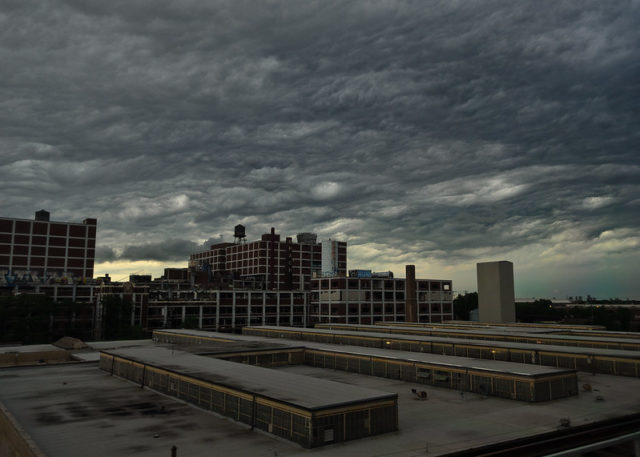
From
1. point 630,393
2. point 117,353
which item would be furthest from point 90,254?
point 630,393

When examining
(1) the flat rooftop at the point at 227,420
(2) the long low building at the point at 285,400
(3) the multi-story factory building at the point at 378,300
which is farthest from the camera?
(3) the multi-story factory building at the point at 378,300

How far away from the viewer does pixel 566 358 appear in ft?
198

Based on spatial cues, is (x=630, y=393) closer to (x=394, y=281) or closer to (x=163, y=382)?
(x=163, y=382)

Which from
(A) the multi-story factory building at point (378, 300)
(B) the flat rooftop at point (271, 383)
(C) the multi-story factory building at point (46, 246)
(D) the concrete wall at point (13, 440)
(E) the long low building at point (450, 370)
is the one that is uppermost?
(C) the multi-story factory building at point (46, 246)

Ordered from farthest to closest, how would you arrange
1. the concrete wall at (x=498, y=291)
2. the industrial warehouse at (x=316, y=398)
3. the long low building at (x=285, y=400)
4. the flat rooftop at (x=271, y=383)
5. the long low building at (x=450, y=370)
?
the concrete wall at (x=498, y=291), the long low building at (x=450, y=370), the flat rooftop at (x=271, y=383), the industrial warehouse at (x=316, y=398), the long low building at (x=285, y=400)

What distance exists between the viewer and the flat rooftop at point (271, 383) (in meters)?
34.2

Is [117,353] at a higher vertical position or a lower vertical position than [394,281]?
lower

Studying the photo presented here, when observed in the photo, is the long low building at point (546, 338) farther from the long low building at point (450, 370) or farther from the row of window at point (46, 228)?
the row of window at point (46, 228)

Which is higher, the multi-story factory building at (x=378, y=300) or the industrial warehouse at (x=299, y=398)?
the multi-story factory building at (x=378, y=300)

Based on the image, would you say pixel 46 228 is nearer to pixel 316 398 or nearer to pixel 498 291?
pixel 498 291

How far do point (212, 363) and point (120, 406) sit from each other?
10772mm

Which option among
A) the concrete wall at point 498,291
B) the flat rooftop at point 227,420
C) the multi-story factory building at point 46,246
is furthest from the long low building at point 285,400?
the multi-story factory building at point 46,246

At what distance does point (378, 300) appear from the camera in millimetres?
177500

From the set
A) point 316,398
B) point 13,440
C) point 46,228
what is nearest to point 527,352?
point 316,398
